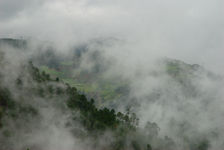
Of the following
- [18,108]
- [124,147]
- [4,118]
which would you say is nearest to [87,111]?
[124,147]

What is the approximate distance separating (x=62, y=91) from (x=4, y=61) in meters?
46.7

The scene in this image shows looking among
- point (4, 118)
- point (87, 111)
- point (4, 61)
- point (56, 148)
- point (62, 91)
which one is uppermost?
point (4, 61)

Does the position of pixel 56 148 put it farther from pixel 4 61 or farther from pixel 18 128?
pixel 4 61

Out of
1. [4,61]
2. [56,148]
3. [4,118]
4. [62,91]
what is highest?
[4,61]

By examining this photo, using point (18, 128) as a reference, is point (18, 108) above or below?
above

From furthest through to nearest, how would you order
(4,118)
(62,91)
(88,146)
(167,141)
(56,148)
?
(167,141) < (62,91) < (88,146) < (56,148) < (4,118)

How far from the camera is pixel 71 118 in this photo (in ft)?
448

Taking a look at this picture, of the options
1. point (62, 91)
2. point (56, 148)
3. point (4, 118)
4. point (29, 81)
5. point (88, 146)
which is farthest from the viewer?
point (62, 91)

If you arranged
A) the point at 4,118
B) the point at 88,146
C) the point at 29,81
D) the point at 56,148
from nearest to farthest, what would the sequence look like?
1. the point at 4,118
2. the point at 56,148
3. the point at 88,146
4. the point at 29,81

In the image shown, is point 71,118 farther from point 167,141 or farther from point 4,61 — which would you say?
point 167,141

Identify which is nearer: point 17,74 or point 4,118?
point 4,118

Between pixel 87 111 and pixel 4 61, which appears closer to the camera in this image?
pixel 87 111

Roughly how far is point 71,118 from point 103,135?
2322 centimetres

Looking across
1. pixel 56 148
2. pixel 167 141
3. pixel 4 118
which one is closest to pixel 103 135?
pixel 56 148
